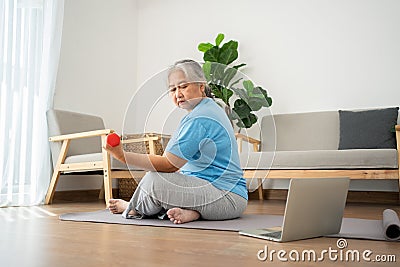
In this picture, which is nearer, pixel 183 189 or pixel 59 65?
pixel 183 189

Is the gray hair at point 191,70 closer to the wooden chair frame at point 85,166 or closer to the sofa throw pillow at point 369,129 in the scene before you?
the wooden chair frame at point 85,166

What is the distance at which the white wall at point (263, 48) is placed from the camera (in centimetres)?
359

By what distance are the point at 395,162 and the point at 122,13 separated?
278cm

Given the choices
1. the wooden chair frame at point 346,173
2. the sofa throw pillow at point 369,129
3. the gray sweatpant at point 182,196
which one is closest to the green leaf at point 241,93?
the gray sweatpant at point 182,196

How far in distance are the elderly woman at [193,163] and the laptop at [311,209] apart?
0.39m

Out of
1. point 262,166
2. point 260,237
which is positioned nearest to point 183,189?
point 260,237

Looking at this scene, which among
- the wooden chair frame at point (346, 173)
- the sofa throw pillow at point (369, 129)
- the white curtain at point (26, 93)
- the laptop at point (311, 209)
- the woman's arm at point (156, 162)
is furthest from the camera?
the sofa throw pillow at point (369, 129)

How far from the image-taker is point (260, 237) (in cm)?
134

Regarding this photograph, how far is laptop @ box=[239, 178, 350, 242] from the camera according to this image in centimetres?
121

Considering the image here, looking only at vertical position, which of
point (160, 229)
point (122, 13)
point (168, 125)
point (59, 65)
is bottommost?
point (160, 229)

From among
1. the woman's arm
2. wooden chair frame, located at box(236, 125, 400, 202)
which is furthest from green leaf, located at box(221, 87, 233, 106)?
wooden chair frame, located at box(236, 125, 400, 202)

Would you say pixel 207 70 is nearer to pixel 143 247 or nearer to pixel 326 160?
pixel 143 247

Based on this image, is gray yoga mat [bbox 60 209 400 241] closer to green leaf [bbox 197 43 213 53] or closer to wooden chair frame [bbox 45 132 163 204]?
wooden chair frame [bbox 45 132 163 204]

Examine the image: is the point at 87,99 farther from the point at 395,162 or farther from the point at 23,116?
the point at 395,162
